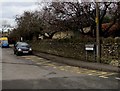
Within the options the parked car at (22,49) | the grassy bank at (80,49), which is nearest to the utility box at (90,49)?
the grassy bank at (80,49)

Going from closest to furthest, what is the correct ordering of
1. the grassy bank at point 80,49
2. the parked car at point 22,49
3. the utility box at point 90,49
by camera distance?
the grassy bank at point 80,49 < the utility box at point 90,49 < the parked car at point 22,49

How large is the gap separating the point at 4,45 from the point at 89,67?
45616 mm

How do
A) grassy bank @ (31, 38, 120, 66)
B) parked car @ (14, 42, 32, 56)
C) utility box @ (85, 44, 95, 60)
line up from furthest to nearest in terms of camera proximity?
parked car @ (14, 42, 32, 56) → utility box @ (85, 44, 95, 60) → grassy bank @ (31, 38, 120, 66)

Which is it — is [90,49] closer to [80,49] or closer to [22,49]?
[80,49]

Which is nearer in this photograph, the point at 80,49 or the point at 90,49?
the point at 90,49

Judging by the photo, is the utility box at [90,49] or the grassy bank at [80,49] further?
the utility box at [90,49]

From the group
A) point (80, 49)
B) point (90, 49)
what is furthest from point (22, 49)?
point (90, 49)

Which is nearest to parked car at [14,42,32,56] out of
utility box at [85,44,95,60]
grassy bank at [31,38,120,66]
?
grassy bank at [31,38,120,66]

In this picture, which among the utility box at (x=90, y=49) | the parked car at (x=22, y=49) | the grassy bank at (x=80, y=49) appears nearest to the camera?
the grassy bank at (x=80, y=49)

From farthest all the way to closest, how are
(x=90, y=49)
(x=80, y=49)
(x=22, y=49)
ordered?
(x=22, y=49)
(x=80, y=49)
(x=90, y=49)

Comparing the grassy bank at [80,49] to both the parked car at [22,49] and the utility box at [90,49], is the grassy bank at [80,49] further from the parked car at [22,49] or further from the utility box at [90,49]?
the parked car at [22,49]

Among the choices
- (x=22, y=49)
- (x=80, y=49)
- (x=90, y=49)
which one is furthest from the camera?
(x=22, y=49)

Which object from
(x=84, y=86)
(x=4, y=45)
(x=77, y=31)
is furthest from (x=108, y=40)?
(x=4, y=45)

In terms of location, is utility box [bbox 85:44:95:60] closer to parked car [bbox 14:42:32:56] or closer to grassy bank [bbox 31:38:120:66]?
grassy bank [bbox 31:38:120:66]
